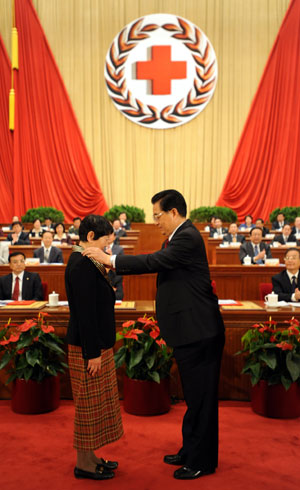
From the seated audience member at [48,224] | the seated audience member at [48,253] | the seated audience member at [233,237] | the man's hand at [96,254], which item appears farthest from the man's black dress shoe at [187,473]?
the seated audience member at [48,224]

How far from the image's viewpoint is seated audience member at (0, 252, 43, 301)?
14.5 ft

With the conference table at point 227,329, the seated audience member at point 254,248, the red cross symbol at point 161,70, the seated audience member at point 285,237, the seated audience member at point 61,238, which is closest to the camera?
the conference table at point 227,329

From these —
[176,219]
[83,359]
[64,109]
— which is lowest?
[83,359]

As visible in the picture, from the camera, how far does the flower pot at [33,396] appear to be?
3.00 m

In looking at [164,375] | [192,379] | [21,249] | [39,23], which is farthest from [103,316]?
[39,23]

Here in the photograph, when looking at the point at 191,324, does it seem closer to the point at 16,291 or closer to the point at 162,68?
the point at 16,291

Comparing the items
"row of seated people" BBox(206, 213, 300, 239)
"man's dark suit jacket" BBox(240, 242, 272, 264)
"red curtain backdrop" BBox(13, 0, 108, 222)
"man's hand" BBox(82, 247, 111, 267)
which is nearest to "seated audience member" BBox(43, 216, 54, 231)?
"red curtain backdrop" BBox(13, 0, 108, 222)

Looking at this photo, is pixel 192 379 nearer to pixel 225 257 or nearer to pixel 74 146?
pixel 225 257

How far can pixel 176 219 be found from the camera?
2254 mm

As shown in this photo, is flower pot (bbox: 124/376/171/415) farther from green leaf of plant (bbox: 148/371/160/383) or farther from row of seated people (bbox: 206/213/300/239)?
row of seated people (bbox: 206/213/300/239)

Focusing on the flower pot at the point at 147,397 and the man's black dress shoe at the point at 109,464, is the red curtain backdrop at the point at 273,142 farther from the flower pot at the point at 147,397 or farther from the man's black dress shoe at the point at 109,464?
the man's black dress shoe at the point at 109,464

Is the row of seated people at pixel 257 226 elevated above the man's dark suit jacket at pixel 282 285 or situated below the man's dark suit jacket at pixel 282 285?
below

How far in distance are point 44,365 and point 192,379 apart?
1201mm

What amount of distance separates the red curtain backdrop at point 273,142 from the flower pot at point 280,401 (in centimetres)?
1078
